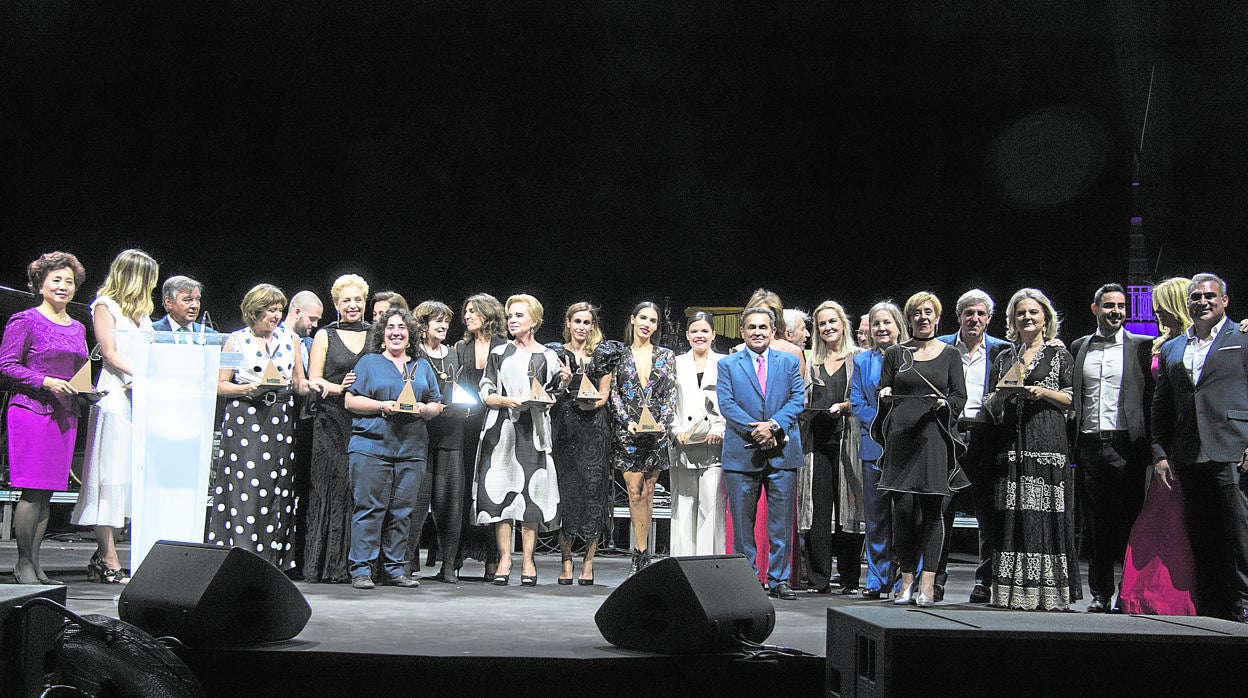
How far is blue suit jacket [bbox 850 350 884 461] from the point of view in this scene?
5293mm

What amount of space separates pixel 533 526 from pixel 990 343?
2.51m

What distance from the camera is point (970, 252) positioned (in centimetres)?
977

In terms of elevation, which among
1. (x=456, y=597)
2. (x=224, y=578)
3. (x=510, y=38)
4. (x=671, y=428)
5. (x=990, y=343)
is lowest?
(x=456, y=597)

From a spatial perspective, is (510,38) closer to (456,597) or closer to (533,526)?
(533,526)

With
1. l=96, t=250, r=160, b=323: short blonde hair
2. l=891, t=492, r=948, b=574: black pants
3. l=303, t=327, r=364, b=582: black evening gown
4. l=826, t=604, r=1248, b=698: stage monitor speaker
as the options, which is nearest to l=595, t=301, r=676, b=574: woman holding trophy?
l=891, t=492, r=948, b=574: black pants

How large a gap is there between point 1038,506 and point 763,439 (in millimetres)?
1278

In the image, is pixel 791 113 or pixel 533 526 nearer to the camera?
pixel 533 526

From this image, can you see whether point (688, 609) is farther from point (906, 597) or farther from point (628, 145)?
point (628, 145)

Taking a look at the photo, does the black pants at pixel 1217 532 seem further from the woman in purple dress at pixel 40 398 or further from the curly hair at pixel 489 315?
the woman in purple dress at pixel 40 398

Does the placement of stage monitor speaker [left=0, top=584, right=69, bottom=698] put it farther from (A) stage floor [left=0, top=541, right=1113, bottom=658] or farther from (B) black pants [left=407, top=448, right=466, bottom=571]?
(B) black pants [left=407, top=448, right=466, bottom=571]

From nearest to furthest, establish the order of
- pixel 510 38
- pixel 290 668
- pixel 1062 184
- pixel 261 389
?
pixel 290 668, pixel 261 389, pixel 510 38, pixel 1062 184

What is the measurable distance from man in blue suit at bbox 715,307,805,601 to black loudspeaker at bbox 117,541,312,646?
2.49 metres

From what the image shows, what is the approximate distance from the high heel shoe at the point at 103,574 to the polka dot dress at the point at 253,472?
42 cm

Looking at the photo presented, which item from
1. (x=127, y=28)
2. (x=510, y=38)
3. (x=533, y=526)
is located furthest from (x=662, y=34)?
(x=533, y=526)
